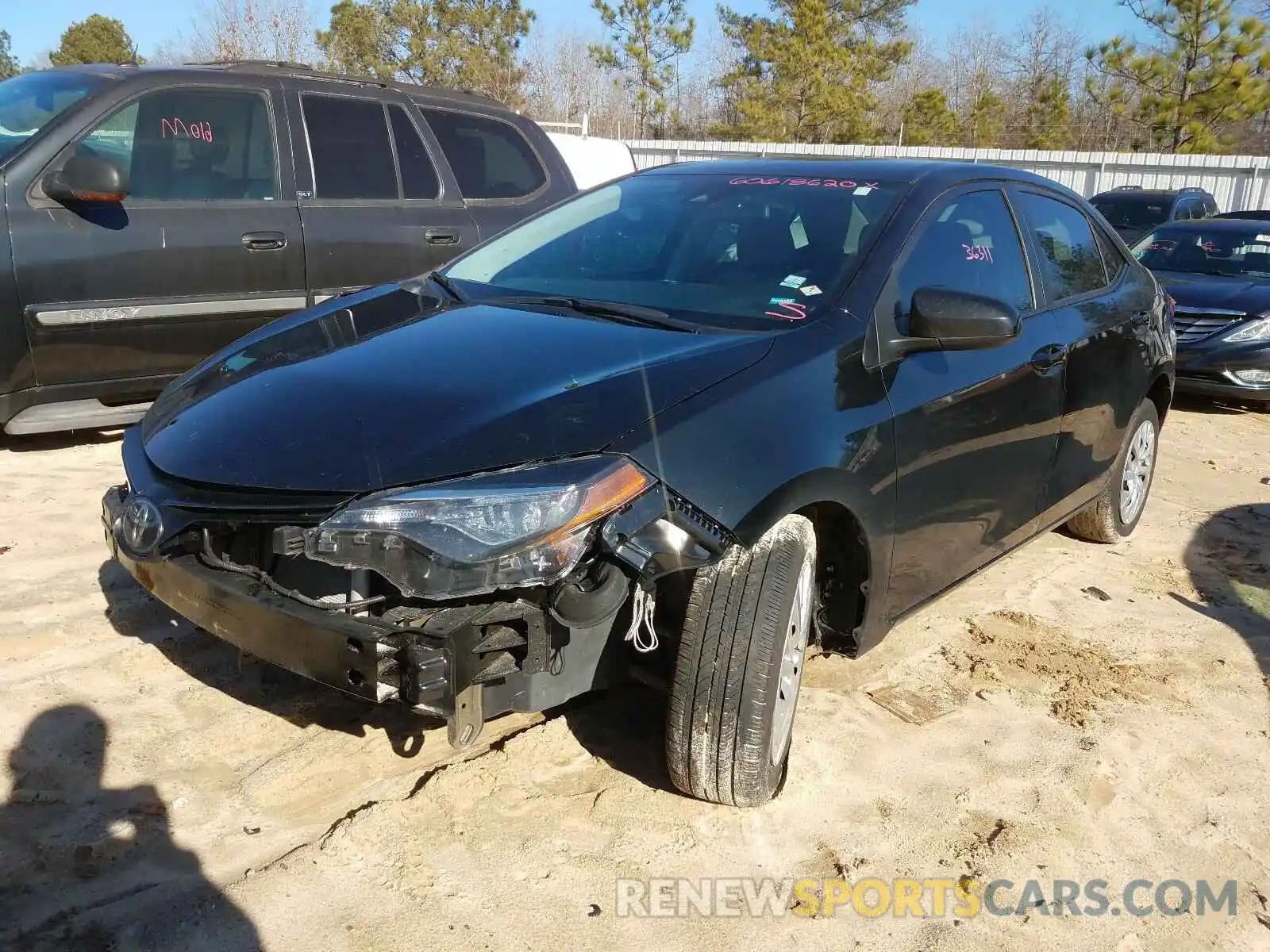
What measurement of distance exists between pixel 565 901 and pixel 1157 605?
304 cm

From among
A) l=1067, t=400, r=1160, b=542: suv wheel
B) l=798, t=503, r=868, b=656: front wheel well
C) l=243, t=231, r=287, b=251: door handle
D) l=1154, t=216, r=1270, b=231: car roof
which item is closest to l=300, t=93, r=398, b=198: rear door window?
l=243, t=231, r=287, b=251: door handle

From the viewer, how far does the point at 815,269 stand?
309 centimetres

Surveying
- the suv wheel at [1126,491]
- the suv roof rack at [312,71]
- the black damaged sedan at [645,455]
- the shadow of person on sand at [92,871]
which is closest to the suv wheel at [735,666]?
the black damaged sedan at [645,455]

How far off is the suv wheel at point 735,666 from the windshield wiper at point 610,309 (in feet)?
2.29

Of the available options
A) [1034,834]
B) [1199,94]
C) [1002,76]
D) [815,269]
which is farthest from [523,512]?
[1002,76]

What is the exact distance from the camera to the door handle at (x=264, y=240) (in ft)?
17.4

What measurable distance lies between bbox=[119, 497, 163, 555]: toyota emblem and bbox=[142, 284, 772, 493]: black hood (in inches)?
4.1

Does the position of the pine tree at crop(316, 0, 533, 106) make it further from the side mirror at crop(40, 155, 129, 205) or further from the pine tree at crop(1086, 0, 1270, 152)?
the side mirror at crop(40, 155, 129, 205)

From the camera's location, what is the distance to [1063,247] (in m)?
4.14

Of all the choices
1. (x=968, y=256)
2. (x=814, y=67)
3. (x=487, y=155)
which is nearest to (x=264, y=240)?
(x=487, y=155)

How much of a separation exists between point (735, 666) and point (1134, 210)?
14729mm

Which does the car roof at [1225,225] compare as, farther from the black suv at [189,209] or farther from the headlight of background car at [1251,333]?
the black suv at [189,209]

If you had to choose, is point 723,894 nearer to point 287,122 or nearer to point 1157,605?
point 1157,605

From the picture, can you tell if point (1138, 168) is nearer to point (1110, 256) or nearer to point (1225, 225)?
point (1225, 225)
